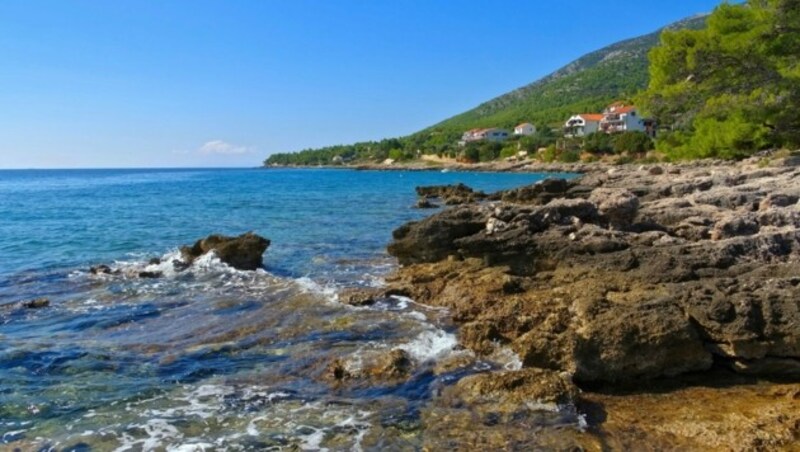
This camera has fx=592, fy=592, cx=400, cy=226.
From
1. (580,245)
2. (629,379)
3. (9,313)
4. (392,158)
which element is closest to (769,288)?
(629,379)

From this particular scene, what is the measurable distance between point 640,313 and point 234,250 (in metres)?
15.0

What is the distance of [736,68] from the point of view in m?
28.6

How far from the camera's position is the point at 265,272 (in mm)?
20016

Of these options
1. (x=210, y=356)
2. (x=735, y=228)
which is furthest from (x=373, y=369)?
(x=735, y=228)

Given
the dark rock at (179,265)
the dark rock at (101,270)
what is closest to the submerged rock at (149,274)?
the dark rock at (179,265)

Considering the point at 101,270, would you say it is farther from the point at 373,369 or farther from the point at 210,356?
the point at 373,369

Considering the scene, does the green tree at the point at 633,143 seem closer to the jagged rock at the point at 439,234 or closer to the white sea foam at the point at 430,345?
the jagged rock at the point at 439,234

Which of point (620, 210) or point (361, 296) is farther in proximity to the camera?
point (620, 210)

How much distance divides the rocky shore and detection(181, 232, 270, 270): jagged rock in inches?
273

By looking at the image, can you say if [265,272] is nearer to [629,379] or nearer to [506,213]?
[506,213]

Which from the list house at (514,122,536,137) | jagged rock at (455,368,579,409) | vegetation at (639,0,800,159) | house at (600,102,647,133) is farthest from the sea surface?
house at (514,122,536,137)

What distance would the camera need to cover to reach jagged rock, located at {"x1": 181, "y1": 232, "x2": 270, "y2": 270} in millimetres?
20594

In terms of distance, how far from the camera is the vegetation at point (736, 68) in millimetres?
28422

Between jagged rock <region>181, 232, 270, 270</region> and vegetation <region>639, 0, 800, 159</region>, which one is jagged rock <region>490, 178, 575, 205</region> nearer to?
vegetation <region>639, 0, 800, 159</region>
